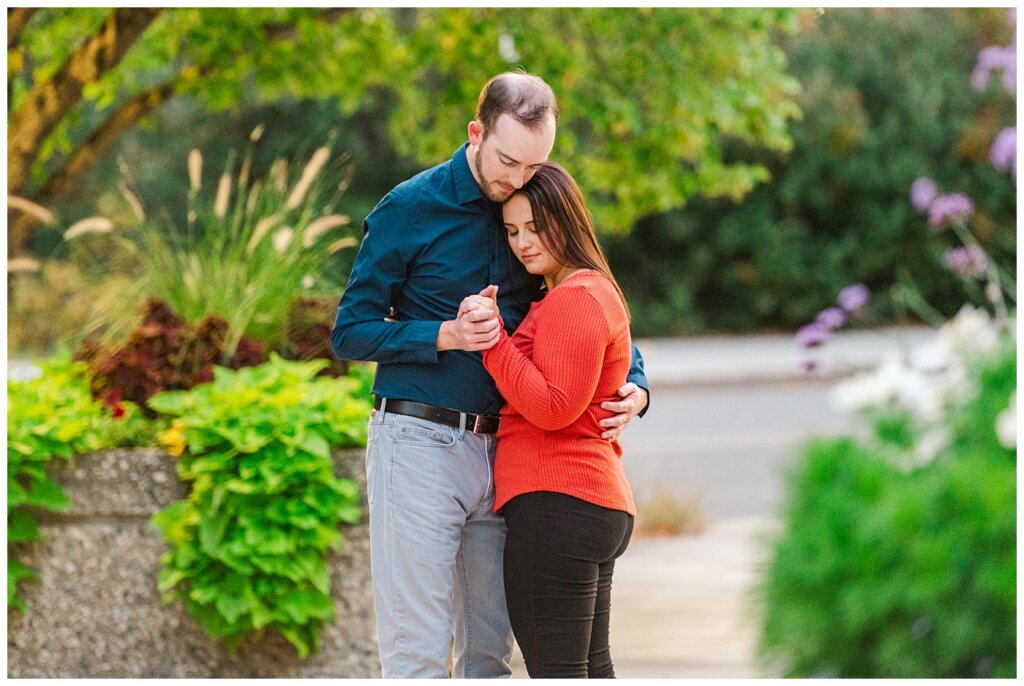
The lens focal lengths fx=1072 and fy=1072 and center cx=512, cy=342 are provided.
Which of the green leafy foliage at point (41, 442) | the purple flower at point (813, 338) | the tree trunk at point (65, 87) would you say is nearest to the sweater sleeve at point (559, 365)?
the purple flower at point (813, 338)

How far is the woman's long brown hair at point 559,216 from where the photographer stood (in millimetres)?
2428

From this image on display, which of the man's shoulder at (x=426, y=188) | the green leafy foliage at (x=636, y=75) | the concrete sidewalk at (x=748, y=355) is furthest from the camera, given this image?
the concrete sidewalk at (x=748, y=355)

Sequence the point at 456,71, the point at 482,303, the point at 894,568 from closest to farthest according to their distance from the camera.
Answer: the point at 894,568 < the point at 482,303 < the point at 456,71

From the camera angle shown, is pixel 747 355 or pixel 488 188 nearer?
pixel 488 188

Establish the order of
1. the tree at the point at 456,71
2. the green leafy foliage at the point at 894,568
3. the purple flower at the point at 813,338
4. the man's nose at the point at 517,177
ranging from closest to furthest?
the green leafy foliage at the point at 894,568 → the man's nose at the point at 517,177 → the purple flower at the point at 813,338 → the tree at the point at 456,71

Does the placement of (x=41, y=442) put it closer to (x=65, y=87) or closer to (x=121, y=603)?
(x=121, y=603)

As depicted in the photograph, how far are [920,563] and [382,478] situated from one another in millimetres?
1214

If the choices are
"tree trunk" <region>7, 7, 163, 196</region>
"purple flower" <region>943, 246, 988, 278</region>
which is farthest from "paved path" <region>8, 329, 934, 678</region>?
"tree trunk" <region>7, 7, 163, 196</region>

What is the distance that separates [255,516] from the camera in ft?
11.3

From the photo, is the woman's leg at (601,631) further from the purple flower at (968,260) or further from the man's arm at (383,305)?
the purple flower at (968,260)

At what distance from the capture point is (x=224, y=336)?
404cm

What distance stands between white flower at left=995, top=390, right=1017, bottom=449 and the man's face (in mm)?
1091

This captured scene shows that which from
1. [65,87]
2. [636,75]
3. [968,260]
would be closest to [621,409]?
[968,260]

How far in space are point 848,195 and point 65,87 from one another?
1543cm
